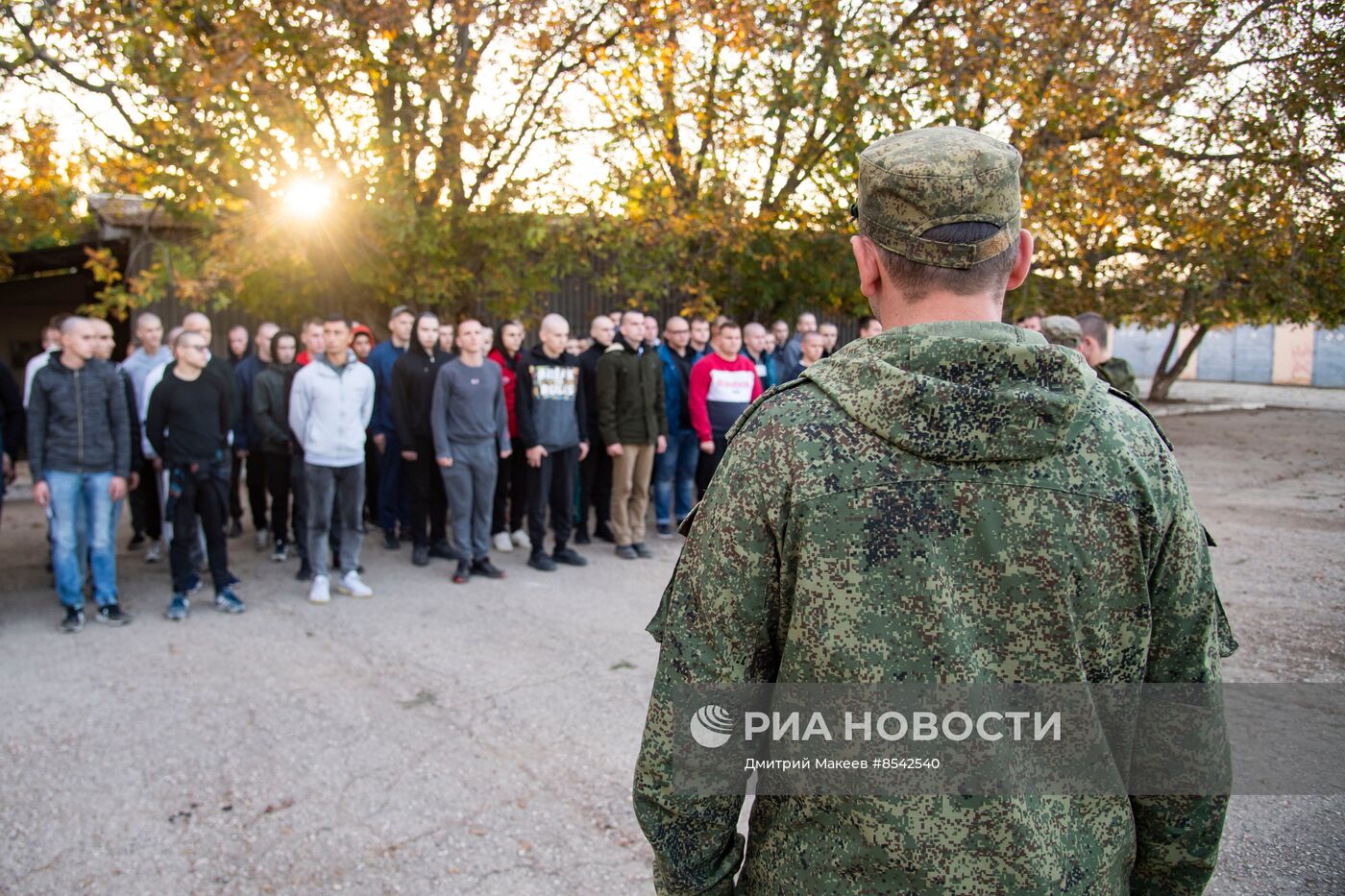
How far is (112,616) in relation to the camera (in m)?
6.09

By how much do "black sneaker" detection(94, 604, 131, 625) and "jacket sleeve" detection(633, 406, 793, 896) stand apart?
5626 mm

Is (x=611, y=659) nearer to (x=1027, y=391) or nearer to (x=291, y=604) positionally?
(x=291, y=604)

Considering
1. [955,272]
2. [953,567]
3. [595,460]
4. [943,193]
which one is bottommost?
[595,460]

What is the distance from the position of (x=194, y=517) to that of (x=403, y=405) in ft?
6.93

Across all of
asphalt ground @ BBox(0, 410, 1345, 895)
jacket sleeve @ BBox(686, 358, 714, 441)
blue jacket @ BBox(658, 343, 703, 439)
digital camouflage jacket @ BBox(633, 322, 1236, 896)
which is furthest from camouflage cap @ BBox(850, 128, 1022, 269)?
blue jacket @ BBox(658, 343, 703, 439)

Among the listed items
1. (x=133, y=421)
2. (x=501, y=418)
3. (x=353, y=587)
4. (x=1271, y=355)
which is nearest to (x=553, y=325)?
(x=501, y=418)

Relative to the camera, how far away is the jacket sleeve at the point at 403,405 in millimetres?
8109

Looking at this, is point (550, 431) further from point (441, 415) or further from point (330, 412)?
point (330, 412)

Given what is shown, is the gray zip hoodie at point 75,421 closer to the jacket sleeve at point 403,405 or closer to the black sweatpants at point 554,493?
the jacket sleeve at point 403,405

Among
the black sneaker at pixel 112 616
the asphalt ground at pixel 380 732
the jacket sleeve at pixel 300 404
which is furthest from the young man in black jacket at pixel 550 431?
A: the black sneaker at pixel 112 616

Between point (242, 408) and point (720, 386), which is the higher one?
point (720, 386)

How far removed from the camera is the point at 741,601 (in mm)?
1459

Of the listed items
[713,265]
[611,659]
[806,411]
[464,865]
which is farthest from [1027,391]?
[713,265]

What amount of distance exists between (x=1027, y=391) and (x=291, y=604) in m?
6.19
